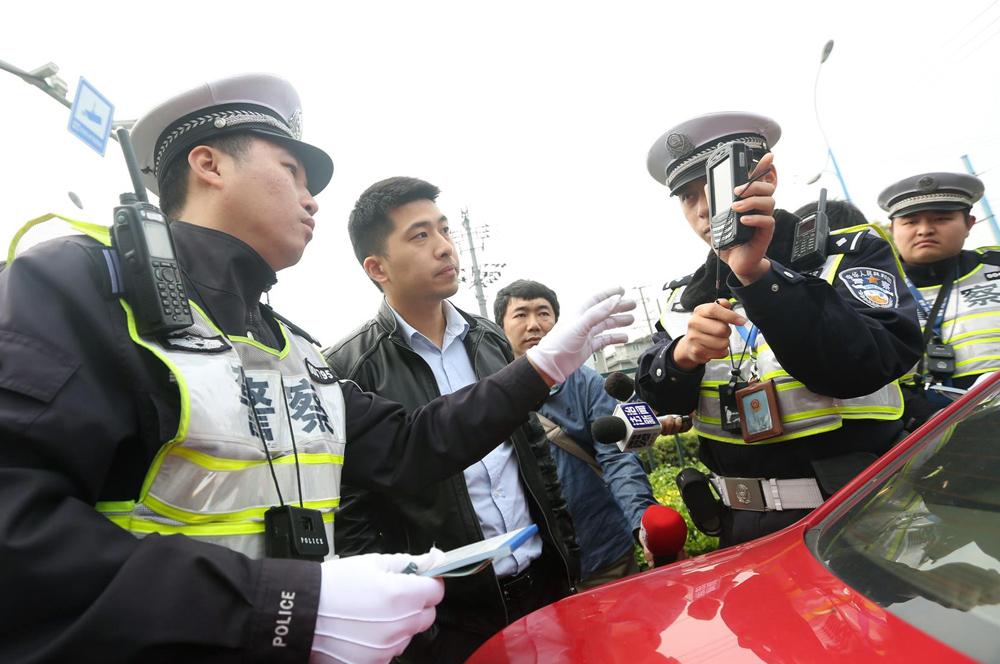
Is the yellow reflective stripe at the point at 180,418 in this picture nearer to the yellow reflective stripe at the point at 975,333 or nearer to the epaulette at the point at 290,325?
the epaulette at the point at 290,325

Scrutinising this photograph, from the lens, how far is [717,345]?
1.79 meters

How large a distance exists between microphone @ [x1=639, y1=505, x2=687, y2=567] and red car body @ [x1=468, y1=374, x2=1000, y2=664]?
504 mm

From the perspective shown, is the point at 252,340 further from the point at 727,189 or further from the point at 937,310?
the point at 937,310

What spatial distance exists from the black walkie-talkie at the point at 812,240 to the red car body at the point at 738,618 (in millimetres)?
845

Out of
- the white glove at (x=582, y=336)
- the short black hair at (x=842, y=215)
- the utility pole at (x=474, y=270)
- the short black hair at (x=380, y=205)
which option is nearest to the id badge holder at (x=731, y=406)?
the white glove at (x=582, y=336)

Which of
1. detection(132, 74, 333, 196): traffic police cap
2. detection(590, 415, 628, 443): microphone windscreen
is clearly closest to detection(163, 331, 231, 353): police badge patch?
detection(132, 74, 333, 196): traffic police cap

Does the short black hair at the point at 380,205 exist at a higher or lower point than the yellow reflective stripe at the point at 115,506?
higher

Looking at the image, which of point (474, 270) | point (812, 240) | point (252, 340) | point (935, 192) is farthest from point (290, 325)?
point (474, 270)

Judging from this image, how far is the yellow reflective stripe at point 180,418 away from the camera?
3.35ft

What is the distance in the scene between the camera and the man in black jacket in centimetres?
203

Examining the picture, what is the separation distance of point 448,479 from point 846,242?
1.64 m

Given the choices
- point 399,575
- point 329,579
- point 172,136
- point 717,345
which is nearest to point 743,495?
point 717,345

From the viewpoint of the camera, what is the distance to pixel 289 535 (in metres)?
1.15

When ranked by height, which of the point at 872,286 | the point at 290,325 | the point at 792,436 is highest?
the point at 290,325
